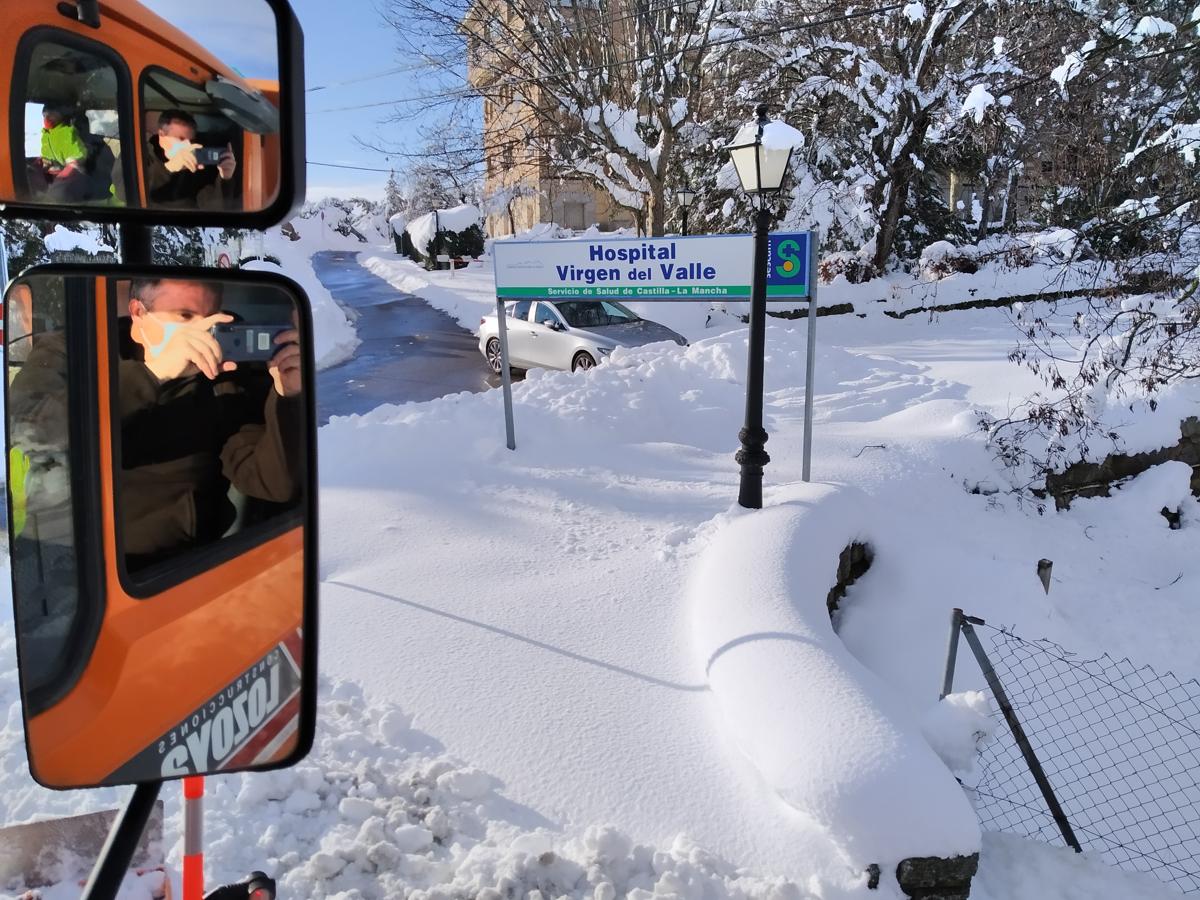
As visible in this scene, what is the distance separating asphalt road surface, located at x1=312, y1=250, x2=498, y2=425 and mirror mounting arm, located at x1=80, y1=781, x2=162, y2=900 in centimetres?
650

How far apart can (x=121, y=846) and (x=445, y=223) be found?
42.7m

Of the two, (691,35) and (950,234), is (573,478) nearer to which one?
(691,35)

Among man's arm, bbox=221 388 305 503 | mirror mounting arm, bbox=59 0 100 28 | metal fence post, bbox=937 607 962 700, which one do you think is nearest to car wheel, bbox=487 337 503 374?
metal fence post, bbox=937 607 962 700

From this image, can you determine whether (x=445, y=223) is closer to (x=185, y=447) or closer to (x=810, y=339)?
(x=810, y=339)

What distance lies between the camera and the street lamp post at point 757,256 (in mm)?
6359

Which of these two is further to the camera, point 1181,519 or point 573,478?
point 1181,519

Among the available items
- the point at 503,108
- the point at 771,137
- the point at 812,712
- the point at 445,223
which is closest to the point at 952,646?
the point at 812,712

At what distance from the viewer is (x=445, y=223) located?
41625mm

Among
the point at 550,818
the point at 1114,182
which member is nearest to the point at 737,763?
the point at 550,818

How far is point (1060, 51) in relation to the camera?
11.3 meters

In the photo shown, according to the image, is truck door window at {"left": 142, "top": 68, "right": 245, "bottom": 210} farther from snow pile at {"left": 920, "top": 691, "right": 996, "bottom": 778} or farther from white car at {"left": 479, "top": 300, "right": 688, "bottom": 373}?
white car at {"left": 479, "top": 300, "right": 688, "bottom": 373}

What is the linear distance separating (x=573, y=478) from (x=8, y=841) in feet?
19.7

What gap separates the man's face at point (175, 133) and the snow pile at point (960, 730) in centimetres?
390

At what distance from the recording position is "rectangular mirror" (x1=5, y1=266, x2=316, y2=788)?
3.97ft
